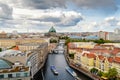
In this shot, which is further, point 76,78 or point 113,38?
point 113,38

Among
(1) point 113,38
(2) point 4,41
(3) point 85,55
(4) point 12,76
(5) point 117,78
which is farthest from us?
Result: (1) point 113,38

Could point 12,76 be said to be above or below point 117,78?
above

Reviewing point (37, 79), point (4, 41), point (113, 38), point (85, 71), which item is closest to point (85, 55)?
point (85, 71)

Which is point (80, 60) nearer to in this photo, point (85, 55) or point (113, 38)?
point (85, 55)

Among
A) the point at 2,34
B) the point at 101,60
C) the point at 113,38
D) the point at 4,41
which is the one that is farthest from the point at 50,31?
the point at 101,60

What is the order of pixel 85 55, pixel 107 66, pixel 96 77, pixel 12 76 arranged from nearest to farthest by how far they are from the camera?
pixel 12 76 → pixel 96 77 → pixel 107 66 → pixel 85 55

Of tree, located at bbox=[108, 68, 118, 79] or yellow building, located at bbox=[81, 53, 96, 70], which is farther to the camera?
yellow building, located at bbox=[81, 53, 96, 70]

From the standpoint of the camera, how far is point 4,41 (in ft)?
244

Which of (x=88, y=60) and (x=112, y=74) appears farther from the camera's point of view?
(x=88, y=60)

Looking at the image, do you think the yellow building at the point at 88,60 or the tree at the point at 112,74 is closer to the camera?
the tree at the point at 112,74

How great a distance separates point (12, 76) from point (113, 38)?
86.3 meters

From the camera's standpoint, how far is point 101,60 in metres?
32.1

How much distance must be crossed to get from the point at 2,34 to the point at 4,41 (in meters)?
37.7

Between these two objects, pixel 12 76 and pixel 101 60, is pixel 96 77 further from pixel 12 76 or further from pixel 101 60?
pixel 12 76
